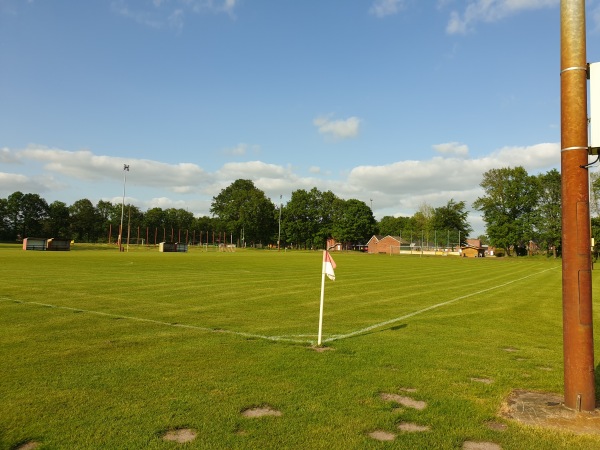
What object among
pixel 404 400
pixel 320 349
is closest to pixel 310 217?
pixel 320 349

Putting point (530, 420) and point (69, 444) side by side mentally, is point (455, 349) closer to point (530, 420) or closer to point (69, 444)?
point (530, 420)

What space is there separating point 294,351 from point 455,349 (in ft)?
9.92

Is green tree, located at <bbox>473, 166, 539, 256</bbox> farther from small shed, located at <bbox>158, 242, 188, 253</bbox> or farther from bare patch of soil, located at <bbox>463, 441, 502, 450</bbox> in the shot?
bare patch of soil, located at <bbox>463, 441, 502, 450</bbox>

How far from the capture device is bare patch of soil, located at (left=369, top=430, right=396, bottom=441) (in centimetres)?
403

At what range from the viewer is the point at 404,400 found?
5.08 m

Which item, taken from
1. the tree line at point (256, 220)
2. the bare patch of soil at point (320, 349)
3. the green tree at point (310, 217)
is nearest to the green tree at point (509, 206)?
the tree line at point (256, 220)

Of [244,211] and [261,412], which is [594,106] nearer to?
[261,412]

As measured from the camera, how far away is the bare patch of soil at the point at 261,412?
4484mm

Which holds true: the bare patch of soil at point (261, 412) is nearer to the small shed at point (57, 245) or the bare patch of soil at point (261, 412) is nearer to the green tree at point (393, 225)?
the small shed at point (57, 245)

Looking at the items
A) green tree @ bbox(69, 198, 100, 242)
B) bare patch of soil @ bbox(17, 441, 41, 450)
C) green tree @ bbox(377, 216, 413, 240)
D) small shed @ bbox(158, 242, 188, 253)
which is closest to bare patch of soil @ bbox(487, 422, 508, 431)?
bare patch of soil @ bbox(17, 441, 41, 450)

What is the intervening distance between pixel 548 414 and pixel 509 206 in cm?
9543

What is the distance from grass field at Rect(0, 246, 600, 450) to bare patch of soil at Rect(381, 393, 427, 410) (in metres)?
0.04

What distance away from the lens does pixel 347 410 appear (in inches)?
185

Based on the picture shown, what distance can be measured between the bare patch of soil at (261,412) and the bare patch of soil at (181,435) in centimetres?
63
